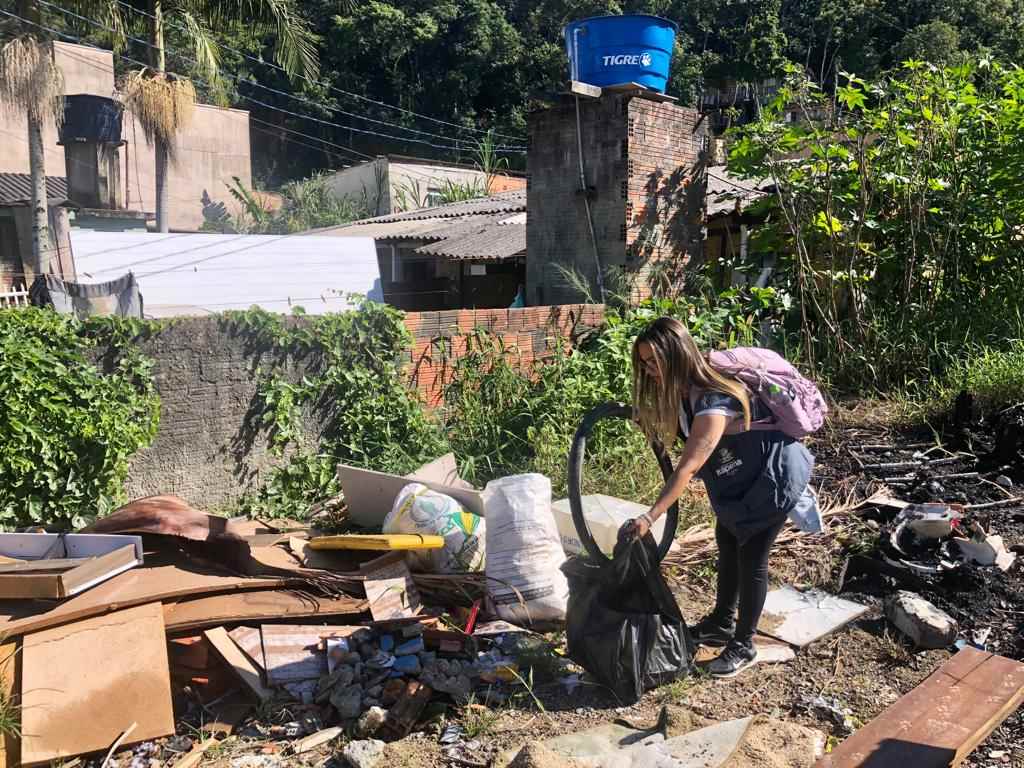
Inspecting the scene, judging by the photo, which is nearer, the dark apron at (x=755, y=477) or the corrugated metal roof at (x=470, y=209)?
the dark apron at (x=755, y=477)

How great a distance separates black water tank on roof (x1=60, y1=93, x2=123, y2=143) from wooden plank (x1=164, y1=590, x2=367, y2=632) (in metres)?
24.8

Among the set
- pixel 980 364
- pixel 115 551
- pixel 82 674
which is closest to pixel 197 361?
pixel 115 551

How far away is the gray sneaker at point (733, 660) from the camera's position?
3328 mm

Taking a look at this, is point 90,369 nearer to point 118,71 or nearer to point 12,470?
point 12,470

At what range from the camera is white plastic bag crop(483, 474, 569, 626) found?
374 centimetres

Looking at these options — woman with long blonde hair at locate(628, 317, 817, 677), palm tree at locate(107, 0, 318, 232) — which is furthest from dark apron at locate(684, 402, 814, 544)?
palm tree at locate(107, 0, 318, 232)

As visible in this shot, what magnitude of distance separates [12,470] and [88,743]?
6.99ft

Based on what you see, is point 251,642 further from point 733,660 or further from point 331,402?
point 331,402

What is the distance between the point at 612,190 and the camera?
827 centimetres

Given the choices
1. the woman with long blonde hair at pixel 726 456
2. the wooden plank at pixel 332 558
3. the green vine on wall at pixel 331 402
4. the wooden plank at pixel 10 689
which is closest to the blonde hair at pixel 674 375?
the woman with long blonde hair at pixel 726 456

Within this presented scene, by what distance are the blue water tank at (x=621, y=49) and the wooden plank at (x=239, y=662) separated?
673 centimetres

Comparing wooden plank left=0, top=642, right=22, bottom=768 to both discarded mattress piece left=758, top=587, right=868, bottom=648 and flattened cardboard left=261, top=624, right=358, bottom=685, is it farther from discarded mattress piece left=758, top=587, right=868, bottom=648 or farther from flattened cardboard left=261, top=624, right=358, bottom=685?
discarded mattress piece left=758, top=587, right=868, bottom=648

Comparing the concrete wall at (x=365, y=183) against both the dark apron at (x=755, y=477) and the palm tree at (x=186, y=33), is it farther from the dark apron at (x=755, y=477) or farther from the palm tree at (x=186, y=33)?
the dark apron at (x=755, y=477)

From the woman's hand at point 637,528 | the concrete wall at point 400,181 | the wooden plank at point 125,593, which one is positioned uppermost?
the concrete wall at point 400,181
